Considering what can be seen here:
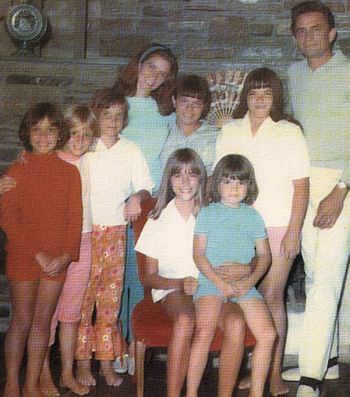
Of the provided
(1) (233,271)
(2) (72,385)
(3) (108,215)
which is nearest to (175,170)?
(3) (108,215)

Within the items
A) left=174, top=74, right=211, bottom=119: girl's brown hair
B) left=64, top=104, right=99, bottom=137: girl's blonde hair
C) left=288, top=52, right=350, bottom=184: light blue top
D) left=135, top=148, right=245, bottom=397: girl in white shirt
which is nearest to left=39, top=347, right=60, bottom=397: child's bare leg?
left=135, top=148, right=245, bottom=397: girl in white shirt

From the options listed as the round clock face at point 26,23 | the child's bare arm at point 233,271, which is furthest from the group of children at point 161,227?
the round clock face at point 26,23

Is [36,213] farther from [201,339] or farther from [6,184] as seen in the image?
[201,339]

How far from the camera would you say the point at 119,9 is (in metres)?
2.73

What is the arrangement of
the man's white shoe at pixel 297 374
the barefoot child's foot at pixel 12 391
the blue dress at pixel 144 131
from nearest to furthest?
the barefoot child's foot at pixel 12 391
the blue dress at pixel 144 131
the man's white shoe at pixel 297 374

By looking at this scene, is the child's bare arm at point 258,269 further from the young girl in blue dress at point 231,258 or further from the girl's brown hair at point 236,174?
the girl's brown hair at point 236,174

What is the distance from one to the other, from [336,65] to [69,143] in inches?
36.7

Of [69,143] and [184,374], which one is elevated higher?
[69,143]

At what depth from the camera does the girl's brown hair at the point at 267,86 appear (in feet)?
8.29

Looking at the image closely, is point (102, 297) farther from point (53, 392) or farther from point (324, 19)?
point (324, 19)

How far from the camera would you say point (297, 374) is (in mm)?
2725

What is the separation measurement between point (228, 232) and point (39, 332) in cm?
73

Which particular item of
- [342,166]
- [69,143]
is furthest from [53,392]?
[342,166]

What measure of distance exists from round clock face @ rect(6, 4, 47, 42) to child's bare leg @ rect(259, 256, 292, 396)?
1.21 m
